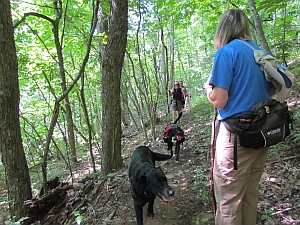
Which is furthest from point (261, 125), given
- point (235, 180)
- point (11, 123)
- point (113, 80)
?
point (11, 123)

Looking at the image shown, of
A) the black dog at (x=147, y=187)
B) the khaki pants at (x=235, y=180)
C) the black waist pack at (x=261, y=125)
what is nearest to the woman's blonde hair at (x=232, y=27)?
the black waist pack at (x=261, y=125)

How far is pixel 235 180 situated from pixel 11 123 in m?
4.10

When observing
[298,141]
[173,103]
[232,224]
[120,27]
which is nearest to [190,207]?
[232,224]

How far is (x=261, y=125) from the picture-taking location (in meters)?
1.99

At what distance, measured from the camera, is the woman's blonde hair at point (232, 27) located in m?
2.13

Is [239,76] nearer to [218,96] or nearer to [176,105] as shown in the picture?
[218,96]

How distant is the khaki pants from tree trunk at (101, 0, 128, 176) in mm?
3317

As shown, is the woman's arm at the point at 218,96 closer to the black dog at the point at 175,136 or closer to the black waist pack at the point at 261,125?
the black waist pack at the point at 261,125

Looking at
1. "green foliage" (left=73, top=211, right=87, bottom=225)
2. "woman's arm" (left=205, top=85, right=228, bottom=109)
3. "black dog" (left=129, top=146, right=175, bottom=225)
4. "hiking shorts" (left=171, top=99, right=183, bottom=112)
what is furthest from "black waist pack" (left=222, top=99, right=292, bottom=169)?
"hiking shorts" (left=171, top=99, right=183, bottom=112)

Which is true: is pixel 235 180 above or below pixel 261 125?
below

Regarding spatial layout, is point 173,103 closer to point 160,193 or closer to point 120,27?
point 120,27

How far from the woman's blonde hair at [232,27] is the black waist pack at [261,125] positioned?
64 cm

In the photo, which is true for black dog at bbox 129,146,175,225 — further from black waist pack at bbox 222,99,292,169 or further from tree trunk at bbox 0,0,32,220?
tree trunk at bbox 0,0,32,220

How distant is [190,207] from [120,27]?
3.71 meters
